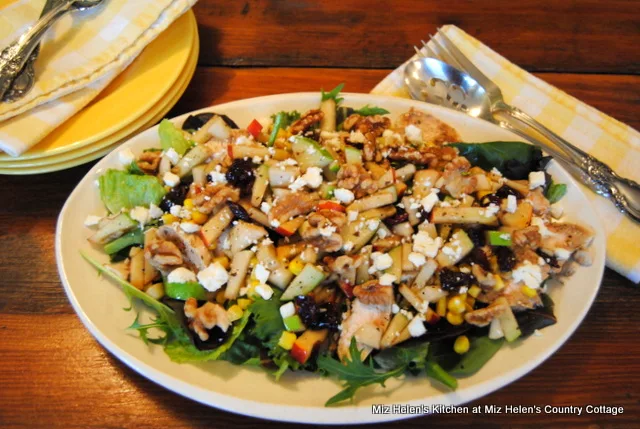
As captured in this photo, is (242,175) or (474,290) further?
(242,175)

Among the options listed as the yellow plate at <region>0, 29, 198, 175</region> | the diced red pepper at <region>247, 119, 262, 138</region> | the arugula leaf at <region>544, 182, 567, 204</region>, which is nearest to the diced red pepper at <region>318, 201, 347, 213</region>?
the diced red pepper at <region>247, 119, 262, 138</region>

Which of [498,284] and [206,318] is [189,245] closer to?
[206,318]

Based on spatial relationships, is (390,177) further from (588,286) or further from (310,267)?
(588,286)

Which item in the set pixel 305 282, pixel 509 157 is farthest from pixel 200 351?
pixel 509 157

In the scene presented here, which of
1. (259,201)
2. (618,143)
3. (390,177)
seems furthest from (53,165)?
(618,143)

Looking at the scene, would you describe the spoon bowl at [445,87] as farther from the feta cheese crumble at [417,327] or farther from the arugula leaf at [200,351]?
the arugula leaf at [200,351]
